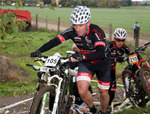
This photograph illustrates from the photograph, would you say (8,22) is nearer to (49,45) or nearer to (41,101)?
(49,45)

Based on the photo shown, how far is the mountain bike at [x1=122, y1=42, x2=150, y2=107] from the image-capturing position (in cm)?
608

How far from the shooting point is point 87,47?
4.95 m

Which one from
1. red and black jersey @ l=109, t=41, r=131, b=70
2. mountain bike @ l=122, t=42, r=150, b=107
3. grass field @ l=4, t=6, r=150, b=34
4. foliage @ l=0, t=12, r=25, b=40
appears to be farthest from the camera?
grass field @ l=4, t=6, r=150, b=34

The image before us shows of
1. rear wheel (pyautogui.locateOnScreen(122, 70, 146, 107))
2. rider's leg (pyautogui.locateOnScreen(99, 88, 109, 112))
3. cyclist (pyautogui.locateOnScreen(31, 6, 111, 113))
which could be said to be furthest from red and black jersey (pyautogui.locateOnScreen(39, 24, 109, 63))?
rear wheel (pyautogui.locateOnScreen(122, 70, 146, 107))

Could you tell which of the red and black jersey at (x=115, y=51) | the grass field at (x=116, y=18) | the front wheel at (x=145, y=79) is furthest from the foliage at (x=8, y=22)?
the grass field at (x=116, y=18)

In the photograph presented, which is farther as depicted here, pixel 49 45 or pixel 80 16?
pixel 49 45

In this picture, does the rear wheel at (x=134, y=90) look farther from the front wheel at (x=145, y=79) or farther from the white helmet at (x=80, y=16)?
the white helmet at (x=80, y=16)

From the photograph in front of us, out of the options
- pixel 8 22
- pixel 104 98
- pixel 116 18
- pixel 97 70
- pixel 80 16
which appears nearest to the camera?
pixel 8 22

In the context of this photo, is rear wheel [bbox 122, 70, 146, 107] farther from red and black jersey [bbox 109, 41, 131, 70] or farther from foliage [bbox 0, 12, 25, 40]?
foliage [bbox 0, 12, 25, 40]

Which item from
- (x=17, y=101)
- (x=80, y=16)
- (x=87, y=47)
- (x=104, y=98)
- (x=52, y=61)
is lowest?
(x=17, y=101)

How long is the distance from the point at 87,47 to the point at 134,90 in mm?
2233

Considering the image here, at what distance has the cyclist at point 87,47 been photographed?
459 centimetres

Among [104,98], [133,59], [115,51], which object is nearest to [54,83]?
[104,98]

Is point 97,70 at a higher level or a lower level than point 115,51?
lower
